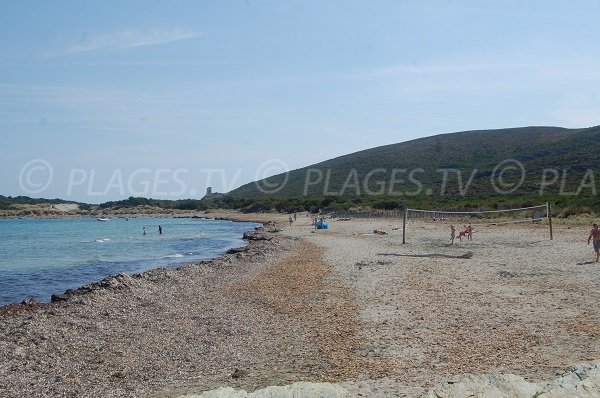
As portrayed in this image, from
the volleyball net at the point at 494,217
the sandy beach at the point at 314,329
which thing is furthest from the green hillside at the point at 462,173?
the sandy beach at the point at 314,329

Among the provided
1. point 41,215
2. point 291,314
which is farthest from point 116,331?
point 41,215

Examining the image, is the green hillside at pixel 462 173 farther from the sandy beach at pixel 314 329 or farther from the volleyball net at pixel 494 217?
the sandy beach at pixel 314 329

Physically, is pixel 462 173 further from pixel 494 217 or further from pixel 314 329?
pixel 314 329

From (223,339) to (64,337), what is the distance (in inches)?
116

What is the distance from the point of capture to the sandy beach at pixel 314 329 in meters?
7.01

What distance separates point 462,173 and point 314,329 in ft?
235

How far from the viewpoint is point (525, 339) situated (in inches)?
306

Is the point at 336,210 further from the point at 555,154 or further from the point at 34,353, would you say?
the point at 34,353

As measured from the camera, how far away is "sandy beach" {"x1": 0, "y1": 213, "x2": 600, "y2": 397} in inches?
276

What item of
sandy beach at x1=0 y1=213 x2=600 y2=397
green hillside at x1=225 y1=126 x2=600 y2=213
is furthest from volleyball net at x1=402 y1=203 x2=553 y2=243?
sandy beach at x1=0 y1=213 x2=600 y2=397

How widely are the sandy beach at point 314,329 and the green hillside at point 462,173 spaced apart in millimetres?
28771

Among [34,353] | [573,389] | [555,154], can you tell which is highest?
[555,154]

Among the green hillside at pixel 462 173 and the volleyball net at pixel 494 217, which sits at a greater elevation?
the green hillside at pixel 462 173

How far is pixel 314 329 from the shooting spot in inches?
376
